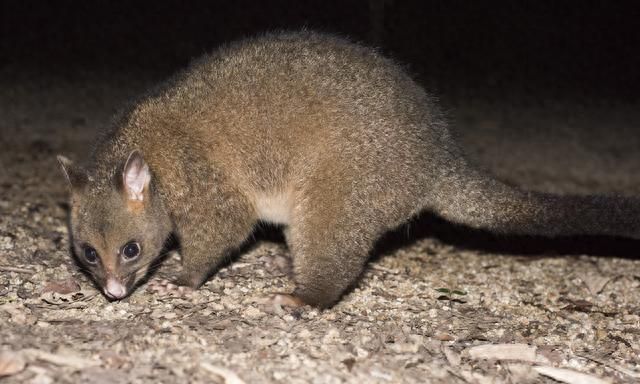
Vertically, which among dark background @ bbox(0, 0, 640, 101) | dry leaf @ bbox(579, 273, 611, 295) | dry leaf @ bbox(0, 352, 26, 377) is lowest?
dry leaf @ bbox(0, 352, 26, 377)

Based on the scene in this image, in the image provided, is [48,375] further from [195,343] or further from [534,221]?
[534,221]

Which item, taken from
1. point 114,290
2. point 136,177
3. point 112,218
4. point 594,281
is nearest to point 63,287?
point 114,290

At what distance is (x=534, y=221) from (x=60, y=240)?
163 inches

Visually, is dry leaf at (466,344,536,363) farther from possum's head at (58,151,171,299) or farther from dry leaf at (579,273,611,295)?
possum's head at (58,151,171,299)

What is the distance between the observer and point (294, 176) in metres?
5.46

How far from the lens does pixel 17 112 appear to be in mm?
10102

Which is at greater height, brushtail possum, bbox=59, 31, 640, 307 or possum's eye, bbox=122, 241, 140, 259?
brushtail possum, bbox=59, 31, 640, 307

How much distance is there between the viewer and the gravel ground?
4.46 m

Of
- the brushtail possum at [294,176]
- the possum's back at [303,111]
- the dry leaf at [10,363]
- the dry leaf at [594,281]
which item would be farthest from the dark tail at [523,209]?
the dry leaf at [10,363]

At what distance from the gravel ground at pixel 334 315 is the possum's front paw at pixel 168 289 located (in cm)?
2

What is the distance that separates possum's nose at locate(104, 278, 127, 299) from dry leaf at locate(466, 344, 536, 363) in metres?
2.57

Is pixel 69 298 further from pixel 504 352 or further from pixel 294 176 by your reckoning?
pixel 504 352

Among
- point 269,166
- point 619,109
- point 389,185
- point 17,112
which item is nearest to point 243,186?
point 269,166

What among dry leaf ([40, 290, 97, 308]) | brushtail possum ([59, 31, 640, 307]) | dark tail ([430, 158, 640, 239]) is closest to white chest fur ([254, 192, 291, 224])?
brushtail possum ([59, 31, 640, 307])
